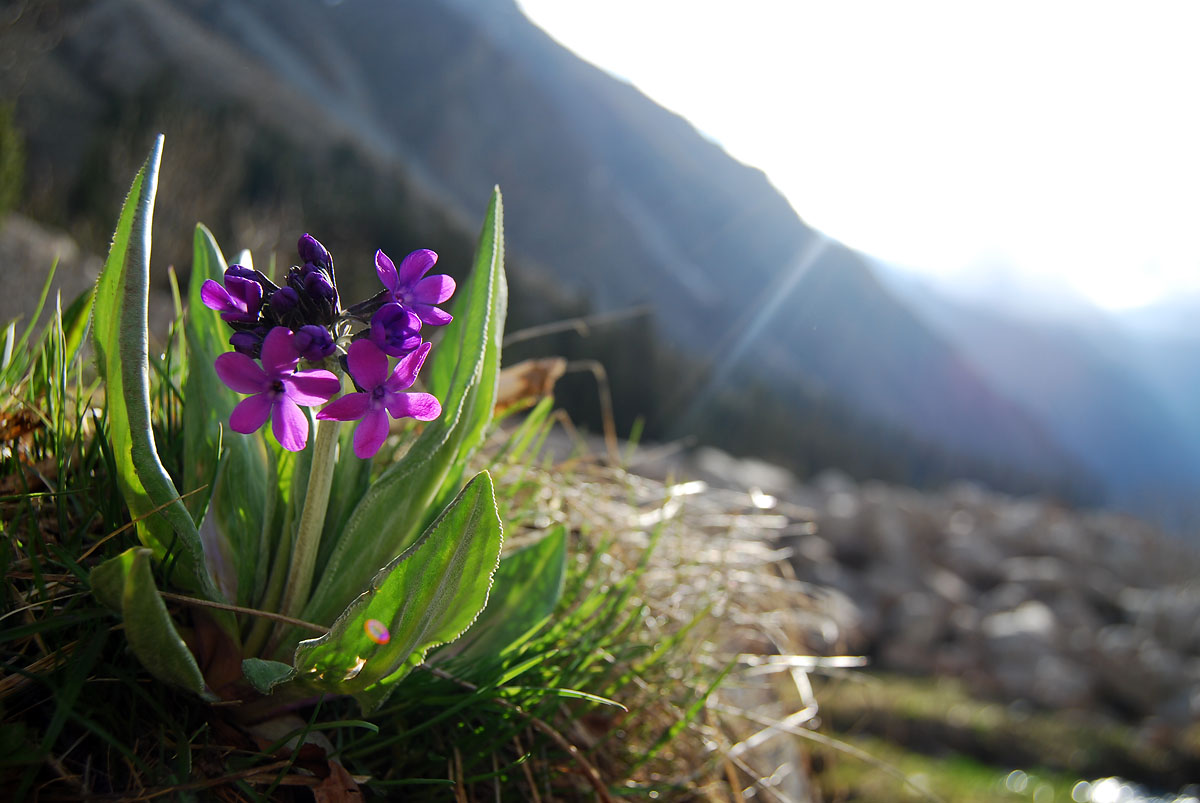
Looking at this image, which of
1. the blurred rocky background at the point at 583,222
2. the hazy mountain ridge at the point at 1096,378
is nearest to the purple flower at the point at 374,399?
the blurred rocky background at the point at 583,222

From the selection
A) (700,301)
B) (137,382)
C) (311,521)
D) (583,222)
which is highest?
(583,222)

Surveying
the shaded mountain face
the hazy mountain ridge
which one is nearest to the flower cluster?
the shaded mountain face

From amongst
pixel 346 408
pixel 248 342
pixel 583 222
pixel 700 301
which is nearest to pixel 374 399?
pixel 346 408

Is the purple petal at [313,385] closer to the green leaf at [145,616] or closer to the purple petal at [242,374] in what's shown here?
the purple petal at [242,374]

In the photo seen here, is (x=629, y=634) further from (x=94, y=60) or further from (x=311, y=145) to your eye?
(x=311, y=145)

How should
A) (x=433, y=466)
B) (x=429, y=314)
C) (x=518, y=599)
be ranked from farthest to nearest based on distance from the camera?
(x=518, y=599)
(x=433, y=466)
(x=429, y=314)

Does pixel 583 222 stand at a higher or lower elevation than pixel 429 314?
higher

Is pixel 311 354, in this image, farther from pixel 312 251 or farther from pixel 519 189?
pixel 519 189
